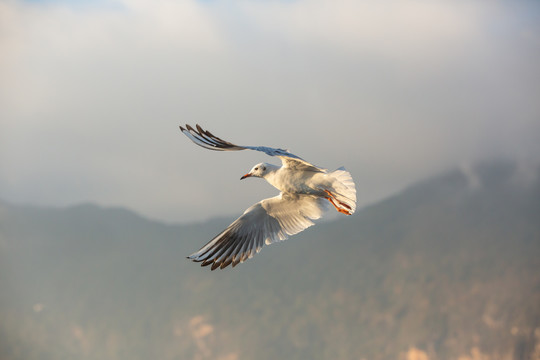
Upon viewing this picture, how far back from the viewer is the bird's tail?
6.92 meters

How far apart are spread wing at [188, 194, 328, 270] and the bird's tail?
808 millimetres

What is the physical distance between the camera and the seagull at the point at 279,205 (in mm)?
6934

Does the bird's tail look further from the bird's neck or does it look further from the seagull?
the bird's neck

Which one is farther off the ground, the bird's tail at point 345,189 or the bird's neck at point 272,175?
the bird's neck at point 272,175

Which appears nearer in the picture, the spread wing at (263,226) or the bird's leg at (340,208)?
the bird's leg at (340,208)

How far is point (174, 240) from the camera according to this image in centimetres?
11375

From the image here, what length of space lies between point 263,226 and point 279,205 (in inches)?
14.4

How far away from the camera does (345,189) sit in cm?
692

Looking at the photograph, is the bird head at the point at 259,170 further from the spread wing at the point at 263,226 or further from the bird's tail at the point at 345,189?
the bird's tail at the point at 345,189

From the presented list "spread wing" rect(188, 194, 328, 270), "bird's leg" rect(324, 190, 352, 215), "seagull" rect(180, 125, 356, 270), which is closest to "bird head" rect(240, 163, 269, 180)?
"seagull" rect(180, 125, 356, 270)

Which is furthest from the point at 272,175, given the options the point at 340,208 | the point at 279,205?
the point at 340,208

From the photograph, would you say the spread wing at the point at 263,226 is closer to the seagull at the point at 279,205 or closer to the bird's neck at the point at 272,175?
the seagull at the point at 279,205

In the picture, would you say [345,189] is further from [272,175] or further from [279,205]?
[279,205]

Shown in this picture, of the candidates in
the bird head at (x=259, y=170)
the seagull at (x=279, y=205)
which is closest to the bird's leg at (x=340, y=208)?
the seagull at (x=279, y=205)
